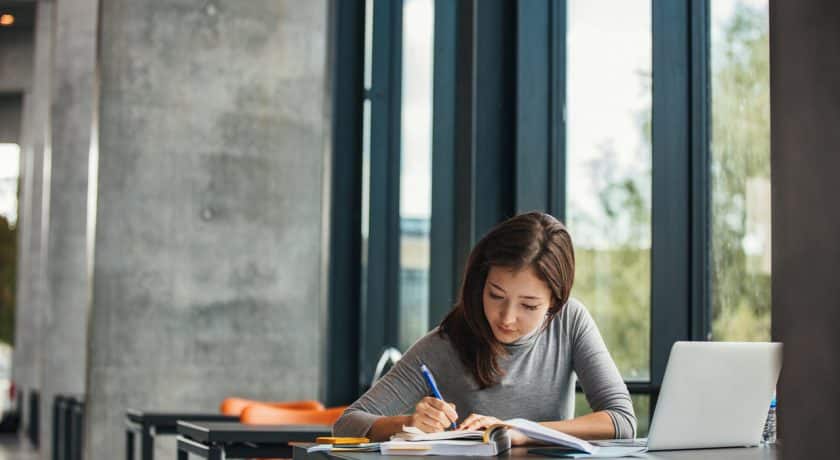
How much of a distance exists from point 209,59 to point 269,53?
0.36m

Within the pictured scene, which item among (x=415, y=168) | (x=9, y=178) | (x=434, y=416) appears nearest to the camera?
(x=434, y=416)

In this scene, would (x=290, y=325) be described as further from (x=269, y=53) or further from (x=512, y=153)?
(x=512, y=153)

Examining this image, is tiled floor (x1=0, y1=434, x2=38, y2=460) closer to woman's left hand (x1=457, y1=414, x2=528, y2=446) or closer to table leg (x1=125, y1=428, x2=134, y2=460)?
table leg (x1=125, y1=428, x2=134, y2=460)

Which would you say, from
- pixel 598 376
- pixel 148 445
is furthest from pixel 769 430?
pixel 148 445

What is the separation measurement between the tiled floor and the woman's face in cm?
977

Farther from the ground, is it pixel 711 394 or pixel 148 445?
pixel 711 394

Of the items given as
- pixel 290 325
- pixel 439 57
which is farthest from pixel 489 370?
pixel 290 325

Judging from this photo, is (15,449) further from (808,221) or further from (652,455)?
(808,221)

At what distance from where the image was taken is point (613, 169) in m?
4.02

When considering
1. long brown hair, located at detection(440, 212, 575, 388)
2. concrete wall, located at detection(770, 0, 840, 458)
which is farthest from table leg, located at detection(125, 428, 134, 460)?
concrete wall, located at detection(770, 0, 840, 458)

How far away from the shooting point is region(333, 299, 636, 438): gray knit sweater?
2.71m

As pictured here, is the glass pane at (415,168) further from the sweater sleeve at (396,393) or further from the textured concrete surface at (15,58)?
the textured concrete surface at (15,58)

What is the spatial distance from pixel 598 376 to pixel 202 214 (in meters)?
4.16

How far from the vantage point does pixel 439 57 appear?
5.16m
